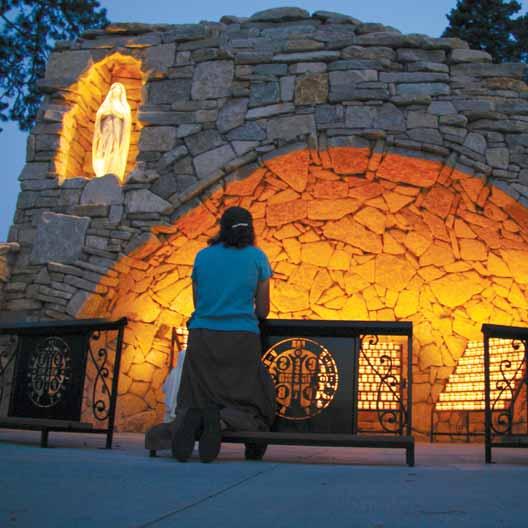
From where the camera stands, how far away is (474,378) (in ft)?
23.7

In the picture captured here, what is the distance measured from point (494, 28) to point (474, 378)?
5934 mm

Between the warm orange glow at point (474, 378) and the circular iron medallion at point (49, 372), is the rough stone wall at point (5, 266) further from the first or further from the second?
the warm orange glow at point (474, 378)

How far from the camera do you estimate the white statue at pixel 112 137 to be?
7.18m

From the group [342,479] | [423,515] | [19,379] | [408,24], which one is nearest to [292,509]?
[423,515]

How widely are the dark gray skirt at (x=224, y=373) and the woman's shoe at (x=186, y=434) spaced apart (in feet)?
0.62

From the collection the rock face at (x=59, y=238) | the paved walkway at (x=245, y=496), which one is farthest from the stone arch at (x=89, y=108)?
the paved walkway at (x=245, y=496)

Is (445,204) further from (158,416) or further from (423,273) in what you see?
(158,416)

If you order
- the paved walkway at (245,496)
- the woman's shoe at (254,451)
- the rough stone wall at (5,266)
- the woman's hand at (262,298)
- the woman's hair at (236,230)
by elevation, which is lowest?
the paved walkway at (245,496)

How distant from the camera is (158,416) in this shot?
24.1 feet

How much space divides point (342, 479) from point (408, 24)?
97414 mm

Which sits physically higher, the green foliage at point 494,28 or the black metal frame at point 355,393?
the green foliage at point 494,28

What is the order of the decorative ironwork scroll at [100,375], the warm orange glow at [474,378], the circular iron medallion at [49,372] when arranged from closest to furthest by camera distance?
the decorative ironwork scroll at [100,375], the circular iron medallion at [49,372], the warm orange glow at [474,378]

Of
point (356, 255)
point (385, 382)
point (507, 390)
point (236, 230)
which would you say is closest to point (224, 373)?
point (236, 230)

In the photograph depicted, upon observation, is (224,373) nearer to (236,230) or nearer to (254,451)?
(254,451)
